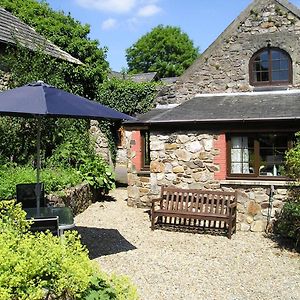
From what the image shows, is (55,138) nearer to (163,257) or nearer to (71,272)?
(163,257)

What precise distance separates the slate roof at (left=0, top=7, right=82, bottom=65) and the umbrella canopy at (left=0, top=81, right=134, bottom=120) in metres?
7.92

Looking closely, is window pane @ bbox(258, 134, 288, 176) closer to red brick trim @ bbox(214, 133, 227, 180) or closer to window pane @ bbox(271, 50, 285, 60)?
red brick trim @ bbox(214, 133, 227, 180)

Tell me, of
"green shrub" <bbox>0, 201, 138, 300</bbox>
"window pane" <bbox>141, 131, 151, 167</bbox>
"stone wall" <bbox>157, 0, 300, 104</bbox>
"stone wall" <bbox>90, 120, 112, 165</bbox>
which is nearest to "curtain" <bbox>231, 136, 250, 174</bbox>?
"stone wall" <bbox>157, 0, 300, 104</bbox>

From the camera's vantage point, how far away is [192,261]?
7.74m

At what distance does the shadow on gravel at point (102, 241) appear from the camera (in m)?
8.20

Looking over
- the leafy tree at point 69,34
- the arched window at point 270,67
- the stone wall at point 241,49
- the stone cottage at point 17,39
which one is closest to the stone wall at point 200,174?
the stone wall at point 241,49

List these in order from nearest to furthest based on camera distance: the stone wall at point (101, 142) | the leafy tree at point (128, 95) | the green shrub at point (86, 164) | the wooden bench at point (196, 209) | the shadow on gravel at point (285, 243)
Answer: the shadow on gravel at point (285, 243), the wooden bench at point (196, 209), the green shrub at point (86, 164), the leafy tree at point (128, 95), the stone wall at point (101, 142)

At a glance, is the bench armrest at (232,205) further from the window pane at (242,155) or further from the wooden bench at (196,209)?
the window pane at (242,155)

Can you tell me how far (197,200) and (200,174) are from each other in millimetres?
796

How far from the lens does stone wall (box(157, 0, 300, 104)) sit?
12914mm

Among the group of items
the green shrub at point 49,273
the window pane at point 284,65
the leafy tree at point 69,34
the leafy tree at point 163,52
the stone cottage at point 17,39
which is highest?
the leafy tree at point 163,52

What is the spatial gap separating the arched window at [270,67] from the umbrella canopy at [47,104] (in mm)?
7421

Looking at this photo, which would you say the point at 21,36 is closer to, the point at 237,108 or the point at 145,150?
the point at 145,150

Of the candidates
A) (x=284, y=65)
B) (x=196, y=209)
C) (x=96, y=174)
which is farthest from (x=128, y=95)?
(x=196, y=209)
